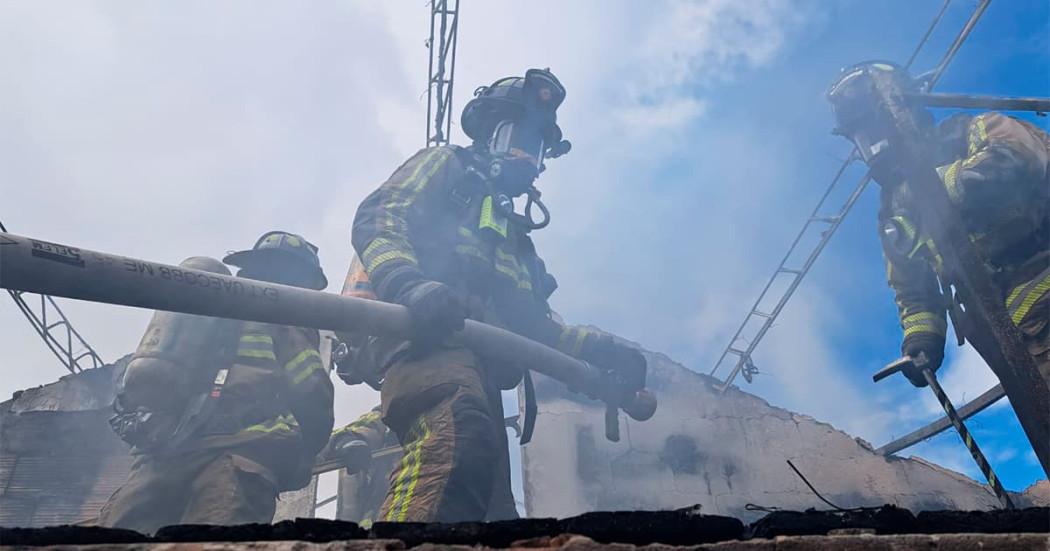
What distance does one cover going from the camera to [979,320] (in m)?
3.83

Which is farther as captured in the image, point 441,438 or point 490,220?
point 490,220

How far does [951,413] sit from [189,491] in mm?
3843

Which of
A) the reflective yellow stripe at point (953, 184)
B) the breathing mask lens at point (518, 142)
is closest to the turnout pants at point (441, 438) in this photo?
the breathing mask lens at point (518, 142)

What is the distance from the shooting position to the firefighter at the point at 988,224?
3.99 metres

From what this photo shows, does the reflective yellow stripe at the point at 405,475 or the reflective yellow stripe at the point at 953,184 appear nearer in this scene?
the reflective yellow stripe at the point at 405,475

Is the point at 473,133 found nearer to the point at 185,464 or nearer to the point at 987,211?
the point at 185,464

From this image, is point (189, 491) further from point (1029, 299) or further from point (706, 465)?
point (706, 465)

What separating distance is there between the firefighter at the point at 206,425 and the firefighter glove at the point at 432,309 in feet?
3.74

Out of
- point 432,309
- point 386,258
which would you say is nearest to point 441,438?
point 432,309

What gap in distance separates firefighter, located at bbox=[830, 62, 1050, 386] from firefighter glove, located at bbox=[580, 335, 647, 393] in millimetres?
1627

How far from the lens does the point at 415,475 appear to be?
128 inches

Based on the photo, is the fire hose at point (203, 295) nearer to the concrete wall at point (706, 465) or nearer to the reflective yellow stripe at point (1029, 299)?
the reflective yellow stripe at point (1029, 299)

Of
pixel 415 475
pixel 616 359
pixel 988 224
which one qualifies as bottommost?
pixel 415 475

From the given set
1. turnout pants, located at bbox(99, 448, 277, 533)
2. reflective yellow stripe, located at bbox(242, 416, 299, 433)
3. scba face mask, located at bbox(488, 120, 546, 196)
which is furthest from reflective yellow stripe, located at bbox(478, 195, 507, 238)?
turnout pants, located at bbox(99, 448, 277, 533)
